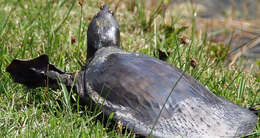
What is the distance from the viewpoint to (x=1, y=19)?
2.86 meters

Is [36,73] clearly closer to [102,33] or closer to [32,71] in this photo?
[32,71]

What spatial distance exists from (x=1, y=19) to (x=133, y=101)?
1420mm

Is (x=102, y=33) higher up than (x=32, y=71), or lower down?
higher up

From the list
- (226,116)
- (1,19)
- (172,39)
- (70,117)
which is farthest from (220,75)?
(1,19)

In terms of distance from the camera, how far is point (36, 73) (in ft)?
6.95

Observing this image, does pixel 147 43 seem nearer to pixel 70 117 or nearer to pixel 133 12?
pixel 133 12

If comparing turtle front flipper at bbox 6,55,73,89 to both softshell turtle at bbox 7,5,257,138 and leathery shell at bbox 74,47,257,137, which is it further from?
leathery shell at bbox 74,47,257,137

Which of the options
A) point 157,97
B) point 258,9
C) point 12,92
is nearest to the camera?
point 157,97

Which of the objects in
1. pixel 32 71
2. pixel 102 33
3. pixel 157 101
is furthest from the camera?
pixel 102 33

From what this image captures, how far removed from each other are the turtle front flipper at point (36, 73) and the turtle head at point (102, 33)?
0.33 meters

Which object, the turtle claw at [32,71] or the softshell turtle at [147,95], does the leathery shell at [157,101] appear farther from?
the turtle claw at [32,71]

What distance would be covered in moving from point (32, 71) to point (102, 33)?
1.64 ft

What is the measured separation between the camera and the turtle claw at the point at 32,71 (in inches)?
82.0

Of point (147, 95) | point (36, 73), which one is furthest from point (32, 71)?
point (147, 95)
